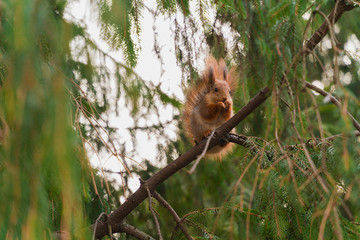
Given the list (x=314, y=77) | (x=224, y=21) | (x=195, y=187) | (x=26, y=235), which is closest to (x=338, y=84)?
(x=26, y=235)

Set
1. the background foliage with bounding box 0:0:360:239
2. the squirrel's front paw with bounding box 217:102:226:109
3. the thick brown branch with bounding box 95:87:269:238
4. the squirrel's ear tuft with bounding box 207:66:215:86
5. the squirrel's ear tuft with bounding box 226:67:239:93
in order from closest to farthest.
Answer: the background foliage with bounding box 0:0:360:239, the thick brown branch with bounding box 95:87:269:238, the squirrel's front paw with bounding box 217:102:226:109, the squirrel's ear tuft with bounding box 207:66:215:86, the squirrel's ear tuft with bounding box 226:67:239:93

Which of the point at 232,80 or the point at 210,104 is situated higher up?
the point at 232,80

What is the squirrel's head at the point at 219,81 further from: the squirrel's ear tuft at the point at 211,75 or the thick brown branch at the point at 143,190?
the thick brown branch at the point at 143,190

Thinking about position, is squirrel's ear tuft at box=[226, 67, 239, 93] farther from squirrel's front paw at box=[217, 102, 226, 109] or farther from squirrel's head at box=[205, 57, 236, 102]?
squirrel's front paw at box=[217, 102, 226, 109]

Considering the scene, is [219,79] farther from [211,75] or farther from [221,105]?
[221,105]

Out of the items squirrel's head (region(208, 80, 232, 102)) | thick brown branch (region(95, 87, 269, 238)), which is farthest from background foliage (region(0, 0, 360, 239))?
squirrel's head (region(208, 80, 232, 102))

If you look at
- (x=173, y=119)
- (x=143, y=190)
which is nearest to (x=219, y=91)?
(x=173, y=119)

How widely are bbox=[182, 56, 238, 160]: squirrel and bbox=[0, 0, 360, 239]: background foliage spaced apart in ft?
0.69

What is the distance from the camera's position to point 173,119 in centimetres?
283

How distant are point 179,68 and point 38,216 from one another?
1.01 m

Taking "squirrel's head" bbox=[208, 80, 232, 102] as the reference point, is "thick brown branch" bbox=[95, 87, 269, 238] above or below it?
below

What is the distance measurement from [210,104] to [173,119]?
500mm

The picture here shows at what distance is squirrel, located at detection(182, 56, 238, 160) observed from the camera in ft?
7.91

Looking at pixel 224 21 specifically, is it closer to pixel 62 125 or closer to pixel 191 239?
pixel 191 239
